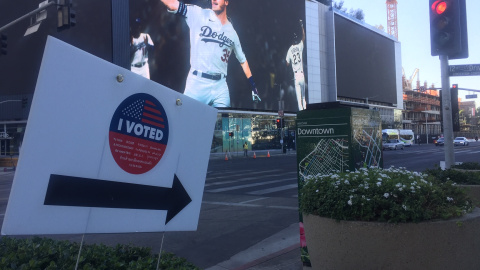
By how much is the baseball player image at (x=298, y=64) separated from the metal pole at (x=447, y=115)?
164ft

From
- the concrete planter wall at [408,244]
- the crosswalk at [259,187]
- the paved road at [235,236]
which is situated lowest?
the paved road at [235,236]

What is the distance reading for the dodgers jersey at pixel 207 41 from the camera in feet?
147

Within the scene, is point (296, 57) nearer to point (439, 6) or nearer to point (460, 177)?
point (439, 6)

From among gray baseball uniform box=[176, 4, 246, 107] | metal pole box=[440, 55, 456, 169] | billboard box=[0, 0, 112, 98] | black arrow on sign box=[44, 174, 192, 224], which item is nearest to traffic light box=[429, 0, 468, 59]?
metal pole box=[440, 55, 456, 169]

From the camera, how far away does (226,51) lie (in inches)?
1876

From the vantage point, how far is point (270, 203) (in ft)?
38.6

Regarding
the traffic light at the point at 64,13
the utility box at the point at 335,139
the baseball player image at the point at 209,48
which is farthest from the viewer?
the baseball player image at the point at 209,48

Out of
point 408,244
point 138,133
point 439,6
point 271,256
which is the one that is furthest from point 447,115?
point 138,133

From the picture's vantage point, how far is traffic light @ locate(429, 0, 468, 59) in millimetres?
7160

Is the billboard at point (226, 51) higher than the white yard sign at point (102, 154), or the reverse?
the billboard at point (226, 51)

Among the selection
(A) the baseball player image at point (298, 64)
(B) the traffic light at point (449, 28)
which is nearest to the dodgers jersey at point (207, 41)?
(A) the baseball player image at point (298, 64)

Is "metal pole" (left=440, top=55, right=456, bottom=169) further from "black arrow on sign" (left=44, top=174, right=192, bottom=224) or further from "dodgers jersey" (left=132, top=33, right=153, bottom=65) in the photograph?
"dodgers jersey" (left=132, top=33, right=153, bottom=65)

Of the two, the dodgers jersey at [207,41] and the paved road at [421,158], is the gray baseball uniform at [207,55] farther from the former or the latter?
the paved road at [421,158]

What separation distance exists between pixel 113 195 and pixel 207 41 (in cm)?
4463
